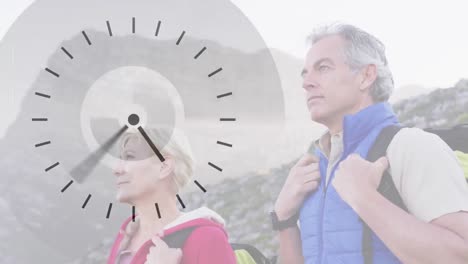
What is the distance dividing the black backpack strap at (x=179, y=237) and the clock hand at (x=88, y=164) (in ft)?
1.60

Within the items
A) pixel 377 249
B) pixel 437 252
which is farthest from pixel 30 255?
pixel 437 252

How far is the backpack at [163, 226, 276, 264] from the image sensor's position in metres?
2.09

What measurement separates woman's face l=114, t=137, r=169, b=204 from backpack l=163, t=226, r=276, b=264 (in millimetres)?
234

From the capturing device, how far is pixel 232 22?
2.63 meters

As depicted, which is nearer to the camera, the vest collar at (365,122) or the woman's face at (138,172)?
the vest collar at (365,122)

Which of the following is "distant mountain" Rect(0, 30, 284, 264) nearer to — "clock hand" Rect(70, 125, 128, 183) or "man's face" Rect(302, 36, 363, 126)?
"clock hand" Rect(70, 125, 128, 183)

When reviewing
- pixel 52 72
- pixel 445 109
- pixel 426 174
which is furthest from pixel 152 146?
pixel 445 109

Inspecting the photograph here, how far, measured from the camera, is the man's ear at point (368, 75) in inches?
83.6

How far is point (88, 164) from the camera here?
245 centimetres

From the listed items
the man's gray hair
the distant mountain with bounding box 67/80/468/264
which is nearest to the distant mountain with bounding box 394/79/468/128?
the distant mountain with bounding box 67/80/468/264
